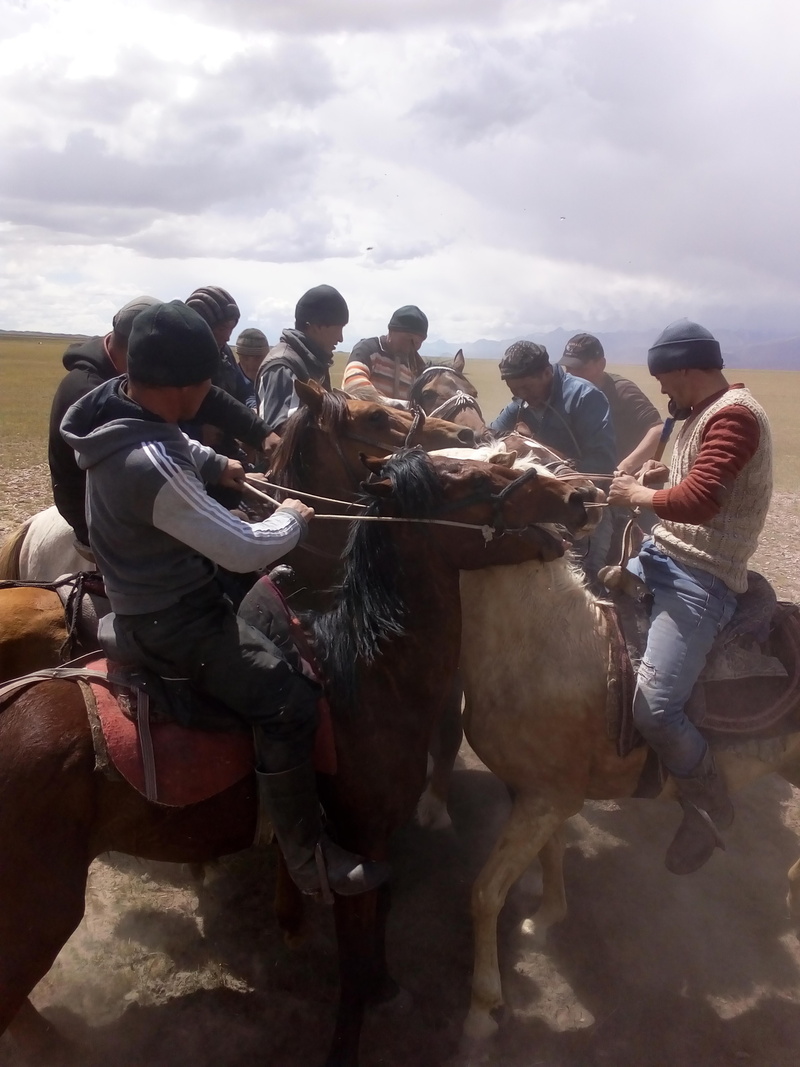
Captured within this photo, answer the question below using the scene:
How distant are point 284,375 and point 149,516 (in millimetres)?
2928

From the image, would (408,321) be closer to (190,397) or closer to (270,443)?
(270,443)

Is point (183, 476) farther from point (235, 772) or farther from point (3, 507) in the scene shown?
point (3, 507)

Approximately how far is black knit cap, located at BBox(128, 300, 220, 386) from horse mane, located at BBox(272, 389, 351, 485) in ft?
5.47

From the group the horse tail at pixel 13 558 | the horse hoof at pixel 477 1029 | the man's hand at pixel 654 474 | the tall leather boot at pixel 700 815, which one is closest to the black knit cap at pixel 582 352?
the man's hand at pixel 654 474

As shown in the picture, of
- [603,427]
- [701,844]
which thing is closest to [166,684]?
[701,844]

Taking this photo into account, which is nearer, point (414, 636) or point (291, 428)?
point (414, 636)

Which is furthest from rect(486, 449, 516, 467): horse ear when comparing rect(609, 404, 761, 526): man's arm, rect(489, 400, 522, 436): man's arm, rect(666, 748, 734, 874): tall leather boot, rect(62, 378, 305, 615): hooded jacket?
rect(489, 400, 522, 436): man's arm

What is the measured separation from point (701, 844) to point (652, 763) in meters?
0.53

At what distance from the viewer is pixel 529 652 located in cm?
345

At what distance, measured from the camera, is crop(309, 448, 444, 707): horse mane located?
2914 mm

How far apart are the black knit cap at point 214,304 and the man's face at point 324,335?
31.6 inches

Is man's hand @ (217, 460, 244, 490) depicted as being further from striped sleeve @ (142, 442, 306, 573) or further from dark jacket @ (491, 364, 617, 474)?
dark jacket @ (491, 364, 617, 474)

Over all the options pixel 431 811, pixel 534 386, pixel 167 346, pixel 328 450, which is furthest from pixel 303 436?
pixel 431 811

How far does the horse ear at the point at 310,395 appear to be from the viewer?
395cm
